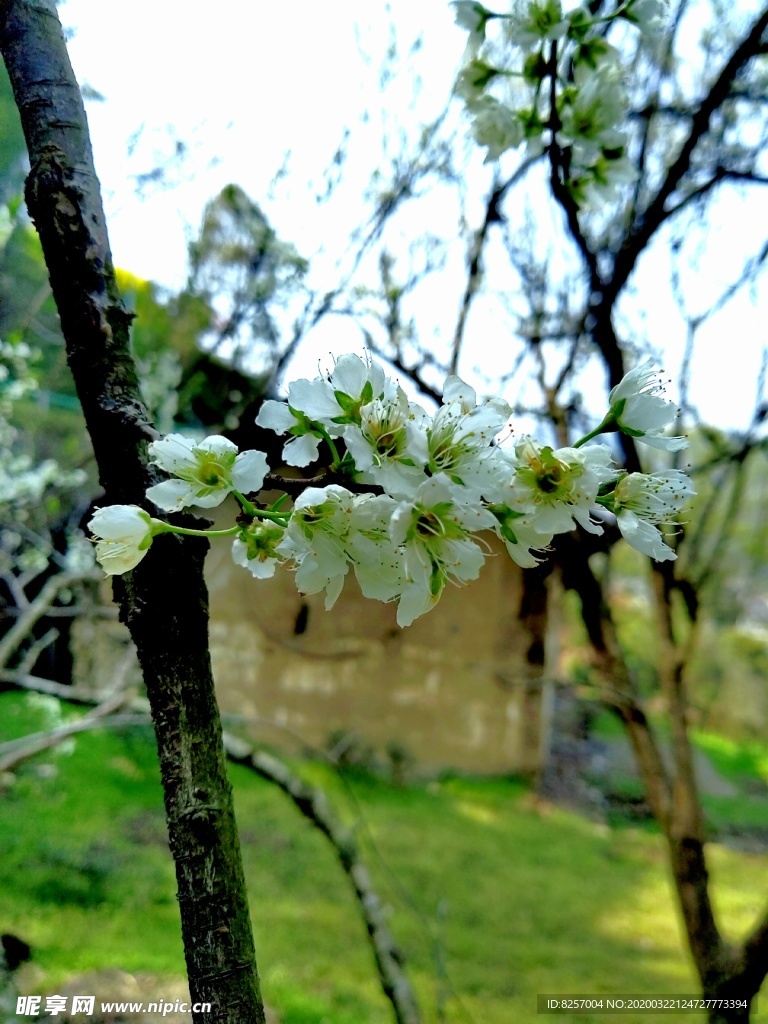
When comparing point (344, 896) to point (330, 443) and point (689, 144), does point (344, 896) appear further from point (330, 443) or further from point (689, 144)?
point (689, 144)

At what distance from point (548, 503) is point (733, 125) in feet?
3.10

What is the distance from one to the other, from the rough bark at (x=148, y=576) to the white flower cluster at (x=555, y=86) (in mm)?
307

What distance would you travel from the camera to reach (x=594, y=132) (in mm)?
535

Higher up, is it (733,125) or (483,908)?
(733,125)

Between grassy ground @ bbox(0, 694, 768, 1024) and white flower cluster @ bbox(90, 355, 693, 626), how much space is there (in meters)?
0.38

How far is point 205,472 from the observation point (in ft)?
0.91

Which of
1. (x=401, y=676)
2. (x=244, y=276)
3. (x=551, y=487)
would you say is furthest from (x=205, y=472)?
(x=401, y=676)

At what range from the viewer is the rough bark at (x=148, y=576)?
29 centimetres

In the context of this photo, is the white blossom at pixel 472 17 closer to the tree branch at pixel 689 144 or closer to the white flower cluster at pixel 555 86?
the white flower cluster at pixel 555 86

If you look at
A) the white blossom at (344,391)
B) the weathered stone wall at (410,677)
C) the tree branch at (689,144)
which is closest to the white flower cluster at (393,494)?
the white blossom at (344,391)

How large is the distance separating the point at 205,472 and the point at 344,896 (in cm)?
86

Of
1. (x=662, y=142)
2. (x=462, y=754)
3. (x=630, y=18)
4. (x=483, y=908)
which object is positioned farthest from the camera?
(x=462, y=754)

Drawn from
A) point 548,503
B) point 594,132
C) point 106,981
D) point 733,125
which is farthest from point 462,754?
point 548,503

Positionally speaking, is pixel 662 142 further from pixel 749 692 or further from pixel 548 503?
pixel 749 692
